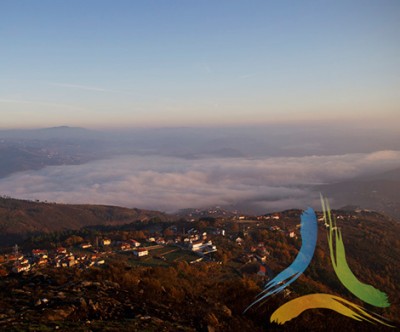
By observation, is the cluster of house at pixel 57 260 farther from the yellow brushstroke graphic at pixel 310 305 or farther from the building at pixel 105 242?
the yellow brushstroke graphic at pixel 310 305

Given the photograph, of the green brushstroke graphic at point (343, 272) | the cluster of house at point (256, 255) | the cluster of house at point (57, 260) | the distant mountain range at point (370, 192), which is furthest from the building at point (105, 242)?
the distant mountain range at point (370, 192)

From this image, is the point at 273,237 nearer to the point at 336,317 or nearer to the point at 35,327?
the point at 336,317

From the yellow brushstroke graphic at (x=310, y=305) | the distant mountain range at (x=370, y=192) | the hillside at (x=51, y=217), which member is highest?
the yellow brushstroke graphic at (x=310, y=305)

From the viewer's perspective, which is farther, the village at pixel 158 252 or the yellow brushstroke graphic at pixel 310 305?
the village at pixel 158 252

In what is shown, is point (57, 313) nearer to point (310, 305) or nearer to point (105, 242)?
point (310, 305)

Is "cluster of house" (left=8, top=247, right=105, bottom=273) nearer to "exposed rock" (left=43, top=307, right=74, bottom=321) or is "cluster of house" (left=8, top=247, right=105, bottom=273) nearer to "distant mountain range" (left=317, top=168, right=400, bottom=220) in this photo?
"exposed rock" (left=43, top=307, right=74, bottom=321)

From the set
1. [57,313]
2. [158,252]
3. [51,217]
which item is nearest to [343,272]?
[57,313]

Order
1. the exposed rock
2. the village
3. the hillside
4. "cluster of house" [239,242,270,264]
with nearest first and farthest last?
1. the exposed rock
2. the village
3. "cluster of house" [239,242,270,264]
4. the hillside

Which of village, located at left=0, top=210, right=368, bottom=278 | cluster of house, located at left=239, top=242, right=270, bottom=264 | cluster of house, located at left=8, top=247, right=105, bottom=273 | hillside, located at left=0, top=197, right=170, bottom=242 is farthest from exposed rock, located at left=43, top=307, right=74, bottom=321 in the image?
hillside, located at left=0, top=197, right=170, bottom=242
